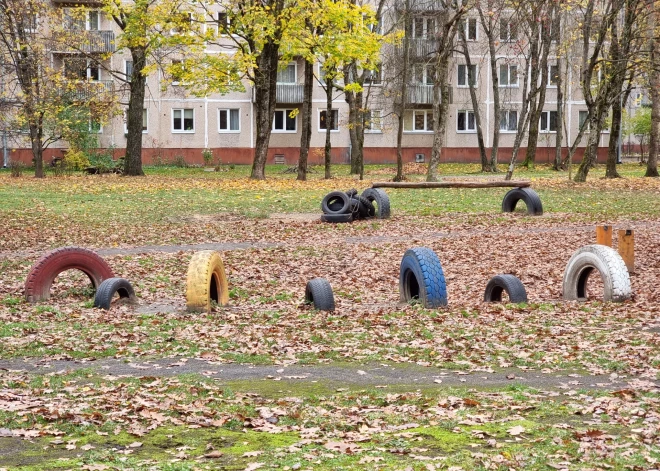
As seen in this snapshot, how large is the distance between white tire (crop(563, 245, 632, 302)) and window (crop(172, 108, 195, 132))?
5128 cm

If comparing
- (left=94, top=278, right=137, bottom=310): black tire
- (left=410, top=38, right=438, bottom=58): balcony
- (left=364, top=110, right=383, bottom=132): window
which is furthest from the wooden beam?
(left=410, top=38, right=438, bottom=58): balcony

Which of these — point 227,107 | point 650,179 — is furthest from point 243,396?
point 227,107

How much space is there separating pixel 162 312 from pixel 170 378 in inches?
178

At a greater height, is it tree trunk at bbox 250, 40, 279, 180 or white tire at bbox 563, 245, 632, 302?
tree trunk at bbox 250, 40, 279, 180

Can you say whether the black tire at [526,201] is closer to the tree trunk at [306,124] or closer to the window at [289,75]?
the tree trunk at [306,124]

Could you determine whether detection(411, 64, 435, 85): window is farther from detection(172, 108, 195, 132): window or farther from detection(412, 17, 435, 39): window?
detection(172, 108, 195, 132): window

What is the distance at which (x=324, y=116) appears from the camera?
66.2m

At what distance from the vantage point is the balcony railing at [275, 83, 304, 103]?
213 feet

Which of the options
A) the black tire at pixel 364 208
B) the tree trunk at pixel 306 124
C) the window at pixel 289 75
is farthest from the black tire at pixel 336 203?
the window at pixel 289 75

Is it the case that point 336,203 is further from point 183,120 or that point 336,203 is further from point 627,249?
point 183,120

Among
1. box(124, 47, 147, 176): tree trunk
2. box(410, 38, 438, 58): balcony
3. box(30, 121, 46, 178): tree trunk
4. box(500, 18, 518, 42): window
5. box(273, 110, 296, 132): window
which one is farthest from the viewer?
box(273, 110, 296, 132): window

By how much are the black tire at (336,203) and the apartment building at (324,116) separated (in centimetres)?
3423

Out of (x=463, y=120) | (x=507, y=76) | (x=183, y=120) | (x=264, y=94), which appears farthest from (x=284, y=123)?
(x=264, y=94)

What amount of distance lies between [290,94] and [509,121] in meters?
14.6
